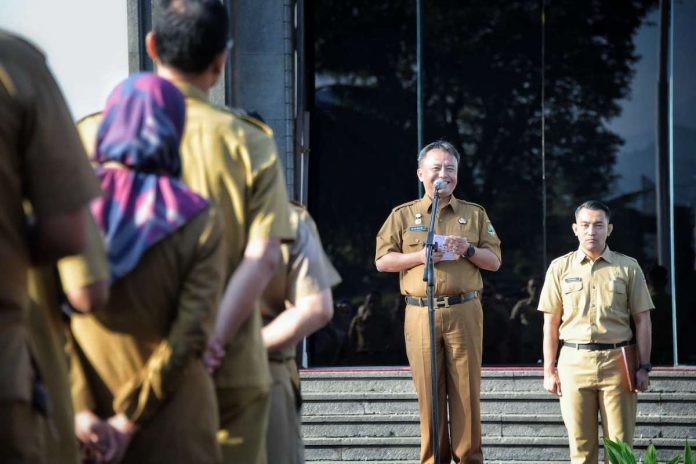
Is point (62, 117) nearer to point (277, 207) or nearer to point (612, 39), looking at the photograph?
point (277, 207)

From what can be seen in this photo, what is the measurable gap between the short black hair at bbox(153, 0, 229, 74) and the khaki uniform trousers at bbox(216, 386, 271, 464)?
2.75ft

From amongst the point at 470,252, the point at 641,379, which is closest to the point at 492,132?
the point at 470,252

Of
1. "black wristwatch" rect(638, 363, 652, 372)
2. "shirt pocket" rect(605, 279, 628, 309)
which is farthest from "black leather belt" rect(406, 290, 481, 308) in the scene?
"black wristwatch" rect(638, 363, 652, 372)

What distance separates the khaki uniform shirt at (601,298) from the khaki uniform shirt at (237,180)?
4804mm

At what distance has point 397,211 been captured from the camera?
8.26 m

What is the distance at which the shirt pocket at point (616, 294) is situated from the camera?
7836 millimetres

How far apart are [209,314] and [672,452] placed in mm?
6818

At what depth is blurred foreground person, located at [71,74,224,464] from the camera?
9.61 feet

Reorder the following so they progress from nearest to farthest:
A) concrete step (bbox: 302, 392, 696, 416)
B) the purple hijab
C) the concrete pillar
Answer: the purple hijab, concrete step (bbox: 302, 392, 696, 416), the concrete pillar

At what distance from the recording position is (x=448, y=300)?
798cm

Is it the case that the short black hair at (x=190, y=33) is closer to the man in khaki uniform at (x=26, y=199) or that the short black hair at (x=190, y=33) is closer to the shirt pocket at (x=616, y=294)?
the man in khaki uniform at (x=26, y=199)

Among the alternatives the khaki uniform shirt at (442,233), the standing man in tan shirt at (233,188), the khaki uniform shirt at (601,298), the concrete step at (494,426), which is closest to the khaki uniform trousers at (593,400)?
the khaki uniform shirt at (601,298)

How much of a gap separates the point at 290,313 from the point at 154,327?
96 centimetres

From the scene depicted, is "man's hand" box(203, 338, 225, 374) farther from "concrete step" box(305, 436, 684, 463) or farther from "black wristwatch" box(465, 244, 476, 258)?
"concrete step" box(305, 436, 684, 463)
